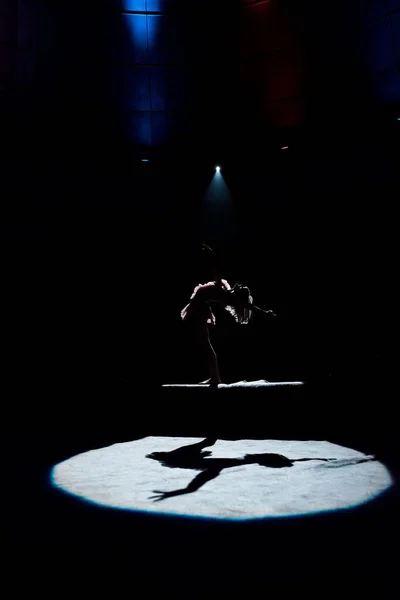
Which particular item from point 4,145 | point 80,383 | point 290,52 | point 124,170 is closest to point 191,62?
point 290,52

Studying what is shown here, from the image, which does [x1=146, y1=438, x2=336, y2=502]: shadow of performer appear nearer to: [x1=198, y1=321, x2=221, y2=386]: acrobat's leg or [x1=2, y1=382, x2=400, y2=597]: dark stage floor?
[x1=2, y1=382, x2=400, y2=597]: dark stage floor

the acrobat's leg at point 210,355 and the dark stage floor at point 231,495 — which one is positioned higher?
the acrobat's leg at point 210,355

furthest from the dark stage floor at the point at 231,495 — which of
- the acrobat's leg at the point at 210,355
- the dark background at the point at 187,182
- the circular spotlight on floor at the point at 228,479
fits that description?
the dark background at the point at 187,182

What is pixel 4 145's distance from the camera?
904 cm

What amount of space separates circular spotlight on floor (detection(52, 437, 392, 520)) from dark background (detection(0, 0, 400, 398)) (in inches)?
158

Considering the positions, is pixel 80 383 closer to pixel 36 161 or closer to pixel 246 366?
pixel 246 366

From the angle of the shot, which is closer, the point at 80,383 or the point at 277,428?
the point at 277,428

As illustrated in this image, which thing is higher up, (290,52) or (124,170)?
(290,52)

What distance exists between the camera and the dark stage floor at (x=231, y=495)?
7.13ft

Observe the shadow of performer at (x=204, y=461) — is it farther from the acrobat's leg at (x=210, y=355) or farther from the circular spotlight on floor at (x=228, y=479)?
the acrobat's leg at (x=210, y=355)

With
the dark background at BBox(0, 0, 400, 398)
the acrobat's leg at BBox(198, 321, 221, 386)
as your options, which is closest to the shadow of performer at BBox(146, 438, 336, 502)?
the acrobat's leg at BBox(198, 321, 221, 386)

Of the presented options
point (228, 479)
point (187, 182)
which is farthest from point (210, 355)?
point (187, 182)

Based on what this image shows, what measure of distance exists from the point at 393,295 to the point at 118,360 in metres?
5.63

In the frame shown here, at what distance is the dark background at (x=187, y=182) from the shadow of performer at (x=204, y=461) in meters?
4.03
